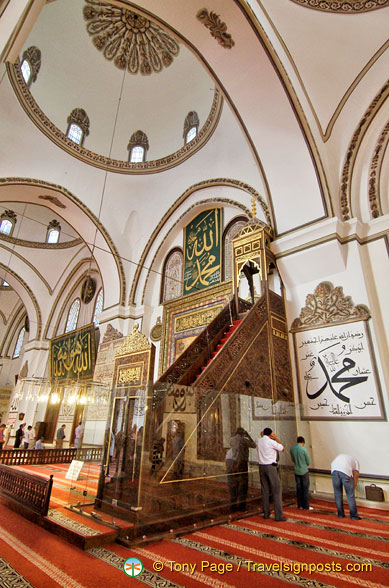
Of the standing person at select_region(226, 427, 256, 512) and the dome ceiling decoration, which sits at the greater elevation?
the dome ceiling decoration

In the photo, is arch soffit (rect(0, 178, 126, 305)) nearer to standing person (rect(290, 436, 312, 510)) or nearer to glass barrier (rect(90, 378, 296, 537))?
glass barrier (rect(90, 378, 296, 537))

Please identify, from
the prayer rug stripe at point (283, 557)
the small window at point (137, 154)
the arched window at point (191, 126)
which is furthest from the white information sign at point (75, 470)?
the small window at point (137, 154)

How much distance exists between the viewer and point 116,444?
3.10m

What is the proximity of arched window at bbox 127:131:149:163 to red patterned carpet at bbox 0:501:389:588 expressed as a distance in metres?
8.48

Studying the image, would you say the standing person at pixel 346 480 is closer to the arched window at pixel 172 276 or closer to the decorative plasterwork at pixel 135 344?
the decorative plasterwork at pixel 135 344

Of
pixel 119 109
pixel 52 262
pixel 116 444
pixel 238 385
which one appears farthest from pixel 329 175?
pixel 52 262

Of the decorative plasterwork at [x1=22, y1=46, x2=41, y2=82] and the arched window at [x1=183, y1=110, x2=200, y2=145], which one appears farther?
the arched window at [x1=183, y1=110, x2=200, y2=145]

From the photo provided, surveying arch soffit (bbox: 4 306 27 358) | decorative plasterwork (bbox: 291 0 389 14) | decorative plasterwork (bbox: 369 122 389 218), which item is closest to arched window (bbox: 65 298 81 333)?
arch soffit (bbox: 4 306 27 358)

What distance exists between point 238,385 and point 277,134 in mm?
3945

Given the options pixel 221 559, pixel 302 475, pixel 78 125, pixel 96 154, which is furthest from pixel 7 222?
pixel 221 559

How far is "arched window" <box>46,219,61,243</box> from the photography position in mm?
11148

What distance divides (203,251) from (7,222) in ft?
24.6

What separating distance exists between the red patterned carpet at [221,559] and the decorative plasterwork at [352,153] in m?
3.88

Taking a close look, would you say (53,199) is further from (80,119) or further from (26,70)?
(26,70)
